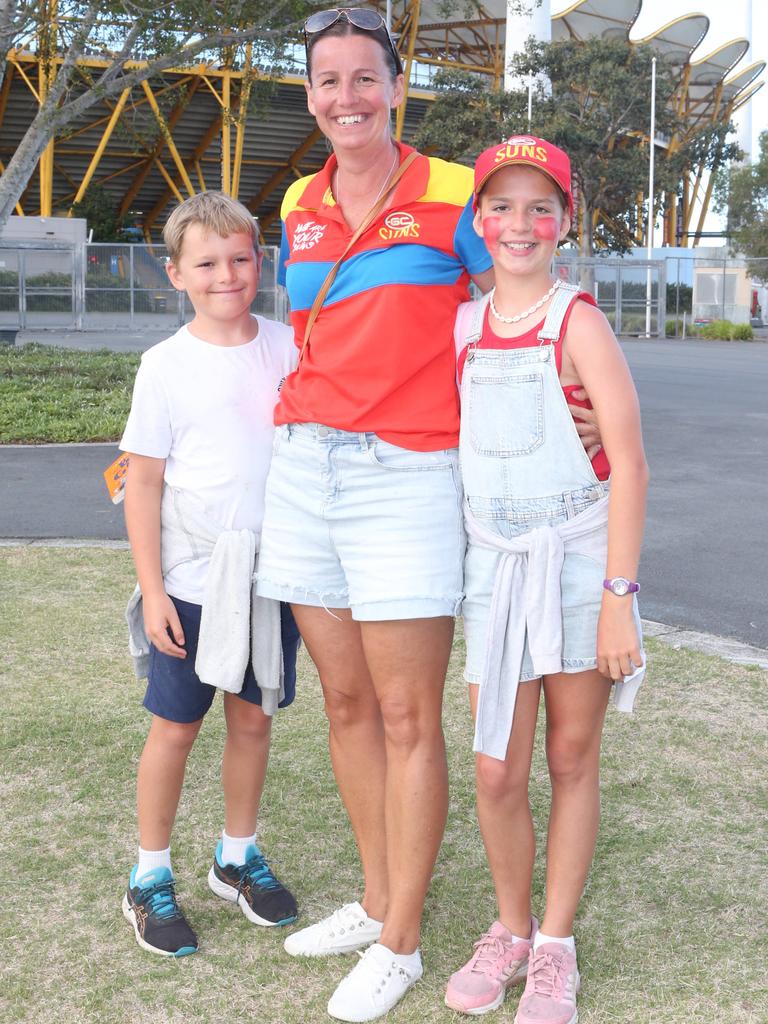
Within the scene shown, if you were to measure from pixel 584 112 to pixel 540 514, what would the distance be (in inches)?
1817

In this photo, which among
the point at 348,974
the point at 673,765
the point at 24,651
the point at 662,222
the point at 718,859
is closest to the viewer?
the point at 348,974

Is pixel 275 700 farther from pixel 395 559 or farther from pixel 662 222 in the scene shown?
pixel 662 222

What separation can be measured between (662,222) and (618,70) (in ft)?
72.4

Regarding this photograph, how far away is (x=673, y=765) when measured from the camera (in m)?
4.01

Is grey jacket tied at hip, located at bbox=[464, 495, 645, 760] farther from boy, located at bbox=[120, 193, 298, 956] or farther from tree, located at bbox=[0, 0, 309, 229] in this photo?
tree, located at bbox=[0, 0, 309, 229]

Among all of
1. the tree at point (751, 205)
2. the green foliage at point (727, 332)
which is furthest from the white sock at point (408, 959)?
the tree at point (751, 205)

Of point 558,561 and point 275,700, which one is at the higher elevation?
point 558,561

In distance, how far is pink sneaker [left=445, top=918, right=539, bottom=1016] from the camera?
2576mm

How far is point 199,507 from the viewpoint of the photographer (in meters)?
2.84

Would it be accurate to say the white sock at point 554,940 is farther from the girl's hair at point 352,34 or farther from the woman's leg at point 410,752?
the girl's hair at point 352,34

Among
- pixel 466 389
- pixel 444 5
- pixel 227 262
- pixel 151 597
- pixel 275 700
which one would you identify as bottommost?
pixel 275 700

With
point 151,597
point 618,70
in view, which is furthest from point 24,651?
point 618,70

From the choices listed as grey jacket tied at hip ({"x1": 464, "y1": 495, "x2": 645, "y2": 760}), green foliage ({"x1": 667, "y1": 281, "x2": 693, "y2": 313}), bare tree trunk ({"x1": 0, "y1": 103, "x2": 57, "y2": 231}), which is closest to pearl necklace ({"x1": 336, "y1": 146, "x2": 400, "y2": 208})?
grey jacket tied at hip ({"x1": 464, "y1": 495, "x2": 645, "y2": 760})

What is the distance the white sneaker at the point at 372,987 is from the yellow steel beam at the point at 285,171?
51.0m
